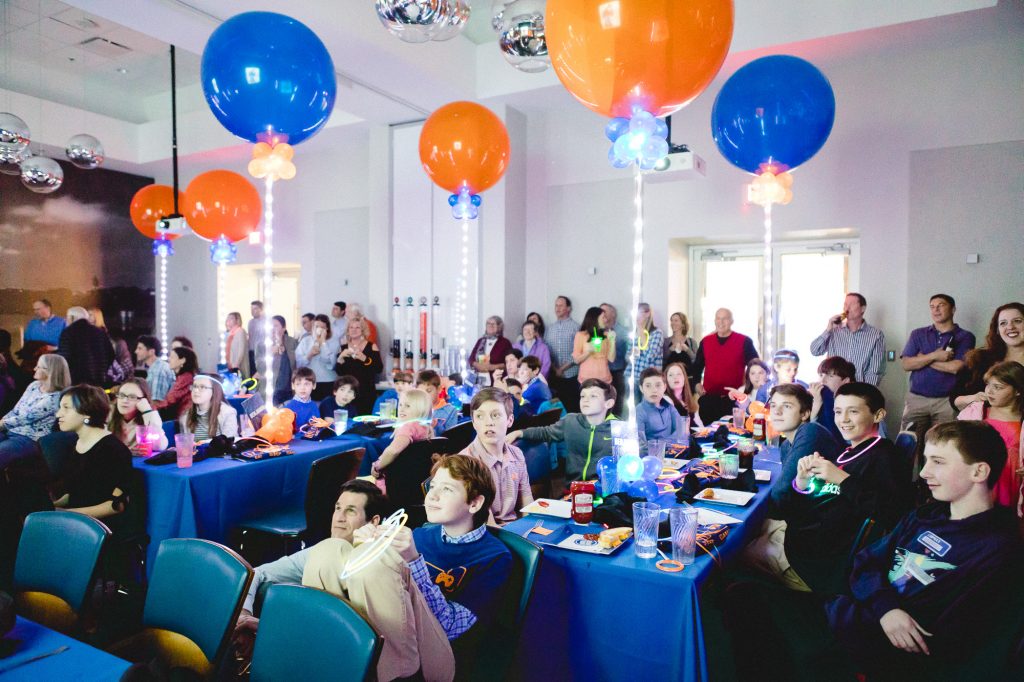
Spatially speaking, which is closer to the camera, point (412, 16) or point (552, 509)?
point (552, 509)

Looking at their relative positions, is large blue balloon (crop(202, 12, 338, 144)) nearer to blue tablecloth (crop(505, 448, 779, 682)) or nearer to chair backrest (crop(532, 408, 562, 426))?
chair backrest (crop(532, 408, 562, 426))

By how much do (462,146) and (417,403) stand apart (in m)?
1.87

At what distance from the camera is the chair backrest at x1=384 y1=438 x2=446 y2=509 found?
3322 mm

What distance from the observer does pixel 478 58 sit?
23.6 feet

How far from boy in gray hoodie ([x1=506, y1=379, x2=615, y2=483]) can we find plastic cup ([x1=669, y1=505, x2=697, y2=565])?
1.39 m

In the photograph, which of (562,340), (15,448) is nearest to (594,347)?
(562,340)

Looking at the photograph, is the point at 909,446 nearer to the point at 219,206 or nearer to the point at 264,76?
the point at 264,76

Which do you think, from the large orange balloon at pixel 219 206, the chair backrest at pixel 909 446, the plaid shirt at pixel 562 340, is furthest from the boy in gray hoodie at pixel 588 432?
the plaid shirt at pixel 562 340

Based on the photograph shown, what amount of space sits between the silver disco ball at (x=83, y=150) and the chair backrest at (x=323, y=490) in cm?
448

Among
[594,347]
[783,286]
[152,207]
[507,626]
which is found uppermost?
[152,207]

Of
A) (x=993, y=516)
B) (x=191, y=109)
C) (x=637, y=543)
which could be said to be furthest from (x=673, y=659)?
(x=191, y=109)

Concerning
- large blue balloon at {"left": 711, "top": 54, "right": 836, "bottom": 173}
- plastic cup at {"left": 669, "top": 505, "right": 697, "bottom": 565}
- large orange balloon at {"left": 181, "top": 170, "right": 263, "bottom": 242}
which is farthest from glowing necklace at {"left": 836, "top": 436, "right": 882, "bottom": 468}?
large orange balloon at {"left": 181, "top": 170, "right": 263, "bottom": 242}

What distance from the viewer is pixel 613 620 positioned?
2.10 m

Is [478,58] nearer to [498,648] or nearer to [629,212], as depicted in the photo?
[629,212]
